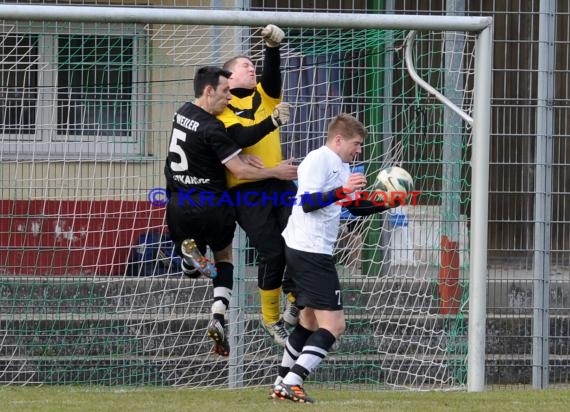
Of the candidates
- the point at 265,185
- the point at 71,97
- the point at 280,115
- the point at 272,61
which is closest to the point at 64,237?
the point at 71,97

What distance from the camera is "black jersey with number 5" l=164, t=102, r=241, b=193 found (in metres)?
8.04

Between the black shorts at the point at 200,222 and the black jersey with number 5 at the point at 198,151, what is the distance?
12 cm

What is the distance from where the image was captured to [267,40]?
8.20m

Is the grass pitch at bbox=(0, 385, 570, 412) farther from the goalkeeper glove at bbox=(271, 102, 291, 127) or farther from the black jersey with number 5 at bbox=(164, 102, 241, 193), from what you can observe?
the goalkeeper glove at bbox=(271, 102, 291, 127)

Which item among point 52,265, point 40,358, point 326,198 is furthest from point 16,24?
point 326,198

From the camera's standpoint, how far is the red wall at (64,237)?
31.8ft

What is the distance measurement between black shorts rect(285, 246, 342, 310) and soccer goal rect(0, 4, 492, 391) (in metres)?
2.12

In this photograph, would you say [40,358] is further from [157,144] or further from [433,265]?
[433,265]

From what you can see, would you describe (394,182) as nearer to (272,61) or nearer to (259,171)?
(259,171)

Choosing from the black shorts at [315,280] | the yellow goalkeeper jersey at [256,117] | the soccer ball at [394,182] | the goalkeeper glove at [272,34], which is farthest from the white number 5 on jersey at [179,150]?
the soccer ball at [394,182]

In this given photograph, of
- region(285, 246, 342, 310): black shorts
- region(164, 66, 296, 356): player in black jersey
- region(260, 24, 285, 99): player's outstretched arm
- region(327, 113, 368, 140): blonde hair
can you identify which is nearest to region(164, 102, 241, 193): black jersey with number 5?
region(164, 66, 296, 356): player in black jersey

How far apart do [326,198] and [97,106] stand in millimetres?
2994

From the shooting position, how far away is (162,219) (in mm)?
9820

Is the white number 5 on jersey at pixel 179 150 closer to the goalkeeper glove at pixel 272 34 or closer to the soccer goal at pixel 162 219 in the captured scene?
the goalkeeper glove at pixel 272 34
